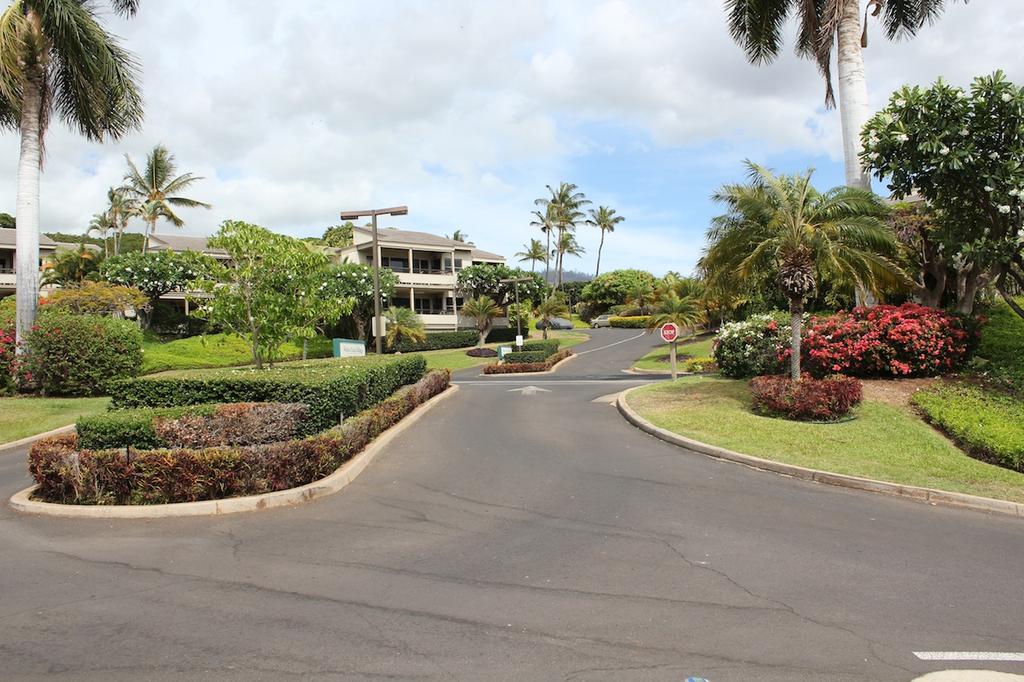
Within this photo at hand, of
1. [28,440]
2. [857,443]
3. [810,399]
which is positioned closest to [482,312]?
[28,440]

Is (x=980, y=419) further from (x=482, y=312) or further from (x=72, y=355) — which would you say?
(x=482, y=312)

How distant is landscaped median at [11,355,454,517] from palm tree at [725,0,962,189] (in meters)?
14.2

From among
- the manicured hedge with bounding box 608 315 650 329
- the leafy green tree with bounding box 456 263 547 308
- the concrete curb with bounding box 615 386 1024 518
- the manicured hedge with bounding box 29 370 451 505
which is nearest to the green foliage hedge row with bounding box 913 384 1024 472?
the concrete curb with bounding box 615 386 1024 518

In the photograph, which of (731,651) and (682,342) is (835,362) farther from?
(682,342)

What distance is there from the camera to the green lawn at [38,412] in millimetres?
15133

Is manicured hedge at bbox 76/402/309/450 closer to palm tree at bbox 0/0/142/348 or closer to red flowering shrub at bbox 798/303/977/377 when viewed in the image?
red flowering shrub at bbox 798/303/977/377

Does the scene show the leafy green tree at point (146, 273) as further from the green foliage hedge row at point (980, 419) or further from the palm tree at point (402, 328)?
the green foliage hedge row at point (980, 419)

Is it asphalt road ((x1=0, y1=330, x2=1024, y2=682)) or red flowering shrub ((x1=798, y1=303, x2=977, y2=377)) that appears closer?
asphalt road ((x1=0, y1=330, x2=1024, y2=682))

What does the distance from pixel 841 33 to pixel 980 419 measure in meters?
11.1

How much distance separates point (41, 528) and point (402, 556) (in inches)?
162

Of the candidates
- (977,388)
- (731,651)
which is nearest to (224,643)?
(731,651)

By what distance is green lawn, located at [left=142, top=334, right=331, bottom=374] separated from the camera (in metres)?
31.5

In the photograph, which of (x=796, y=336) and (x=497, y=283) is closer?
(x=796, y=336)

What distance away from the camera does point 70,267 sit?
4309 cm
